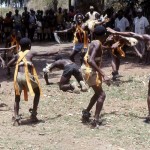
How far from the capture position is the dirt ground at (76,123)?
670cm

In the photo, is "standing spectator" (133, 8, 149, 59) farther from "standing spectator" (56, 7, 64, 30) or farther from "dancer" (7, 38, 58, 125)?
"standing spectator" (56, 7, 64, 30)

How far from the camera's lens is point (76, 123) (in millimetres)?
7785

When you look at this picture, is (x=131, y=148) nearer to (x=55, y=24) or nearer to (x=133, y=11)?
(x=133, y=11)

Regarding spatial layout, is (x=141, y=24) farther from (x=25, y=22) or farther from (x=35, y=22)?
(x=25, y=22)

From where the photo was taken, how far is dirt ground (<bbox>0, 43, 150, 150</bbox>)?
670cm

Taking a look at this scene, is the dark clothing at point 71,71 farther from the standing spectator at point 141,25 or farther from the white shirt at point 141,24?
the white shirt at point 141,24

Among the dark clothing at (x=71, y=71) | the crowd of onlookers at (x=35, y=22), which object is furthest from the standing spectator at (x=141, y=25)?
the crowd of onlookers at (x=35, y=22)

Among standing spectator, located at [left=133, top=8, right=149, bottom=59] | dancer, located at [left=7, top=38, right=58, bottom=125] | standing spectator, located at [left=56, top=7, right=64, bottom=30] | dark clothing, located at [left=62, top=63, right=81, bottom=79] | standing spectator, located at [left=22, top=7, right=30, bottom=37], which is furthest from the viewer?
standing spectator, located at [left=56, top=7, right=64, bottom=30]

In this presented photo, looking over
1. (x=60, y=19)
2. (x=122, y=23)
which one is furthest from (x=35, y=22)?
(x=122, y=23)

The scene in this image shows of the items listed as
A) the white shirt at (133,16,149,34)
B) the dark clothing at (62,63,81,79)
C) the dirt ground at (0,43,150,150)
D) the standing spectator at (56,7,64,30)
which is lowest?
the dirt ground at (0,43,150,150)

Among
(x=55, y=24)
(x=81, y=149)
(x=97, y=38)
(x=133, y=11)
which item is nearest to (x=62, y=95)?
(x=97, y=38)

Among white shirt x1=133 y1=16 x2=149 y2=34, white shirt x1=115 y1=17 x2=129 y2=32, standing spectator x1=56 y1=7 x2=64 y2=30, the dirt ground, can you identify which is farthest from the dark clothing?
standing spectator x1=56 y1=7 x2=64 y2=30

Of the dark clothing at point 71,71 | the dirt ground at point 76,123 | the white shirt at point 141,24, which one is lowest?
the dirt ground at point 76,123

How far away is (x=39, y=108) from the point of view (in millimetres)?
8969
